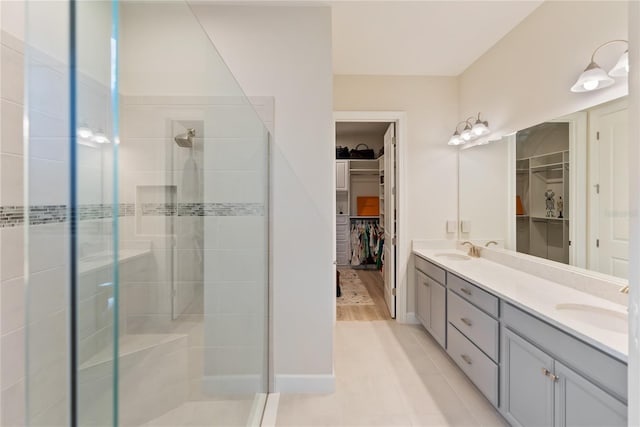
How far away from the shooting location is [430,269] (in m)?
2.82

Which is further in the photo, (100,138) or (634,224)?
(634,224)

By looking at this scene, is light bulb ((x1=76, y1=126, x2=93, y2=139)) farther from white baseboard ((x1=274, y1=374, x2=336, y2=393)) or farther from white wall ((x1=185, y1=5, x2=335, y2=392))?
white baseboard ((x1=274, y1=374, x2=336, y2=393))

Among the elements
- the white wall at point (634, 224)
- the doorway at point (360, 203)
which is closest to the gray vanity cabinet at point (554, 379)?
the white wall at point (634, 224)

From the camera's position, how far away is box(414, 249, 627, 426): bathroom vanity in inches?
44.9

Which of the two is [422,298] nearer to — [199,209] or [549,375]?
[549,375]

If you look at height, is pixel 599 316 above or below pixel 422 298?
above

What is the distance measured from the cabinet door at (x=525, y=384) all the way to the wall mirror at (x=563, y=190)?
70cm

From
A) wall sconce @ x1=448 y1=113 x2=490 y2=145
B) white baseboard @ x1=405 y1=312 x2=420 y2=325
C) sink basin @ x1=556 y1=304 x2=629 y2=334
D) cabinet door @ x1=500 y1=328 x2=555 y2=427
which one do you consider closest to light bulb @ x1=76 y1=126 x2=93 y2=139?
cabinet door @ x1=500 y1=328 x2=555 y2=427

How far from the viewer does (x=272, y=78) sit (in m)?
2.10

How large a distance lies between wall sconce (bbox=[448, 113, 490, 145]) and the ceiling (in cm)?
62

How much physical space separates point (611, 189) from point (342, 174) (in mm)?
4358

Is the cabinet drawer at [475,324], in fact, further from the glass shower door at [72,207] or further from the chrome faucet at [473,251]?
the glass shower door at [72,207]

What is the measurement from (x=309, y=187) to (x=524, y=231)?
1.81 m

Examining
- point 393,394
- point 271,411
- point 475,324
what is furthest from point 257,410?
point 475,324
